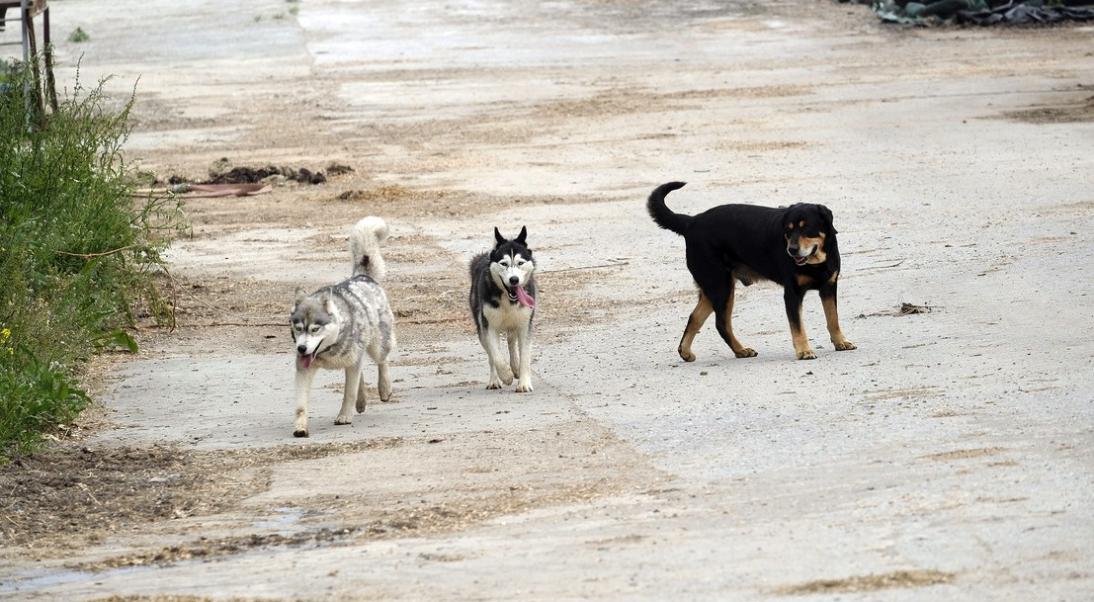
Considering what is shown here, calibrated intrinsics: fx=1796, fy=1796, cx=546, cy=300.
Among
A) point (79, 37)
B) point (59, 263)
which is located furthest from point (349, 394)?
point (79, 37)

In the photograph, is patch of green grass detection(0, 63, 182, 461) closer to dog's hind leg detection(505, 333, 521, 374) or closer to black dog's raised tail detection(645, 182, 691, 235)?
dog's hind leg detection(505, 333, 521, 374)

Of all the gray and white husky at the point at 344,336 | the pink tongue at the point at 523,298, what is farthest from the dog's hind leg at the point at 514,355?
the gray and white husky at the point at 344,336

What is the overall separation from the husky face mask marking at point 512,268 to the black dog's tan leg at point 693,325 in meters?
1.17

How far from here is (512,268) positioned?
11656 millimetres

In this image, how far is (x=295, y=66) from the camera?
3438 cm

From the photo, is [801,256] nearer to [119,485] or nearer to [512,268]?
[512,268]

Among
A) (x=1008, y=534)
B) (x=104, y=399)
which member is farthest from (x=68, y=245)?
(x=1008, y=534)

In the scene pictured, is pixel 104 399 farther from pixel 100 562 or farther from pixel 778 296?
pixel 778 296

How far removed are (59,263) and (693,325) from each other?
5.06m

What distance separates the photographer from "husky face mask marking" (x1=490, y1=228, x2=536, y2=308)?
38.2 feet

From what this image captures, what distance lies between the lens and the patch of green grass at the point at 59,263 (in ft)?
35.7

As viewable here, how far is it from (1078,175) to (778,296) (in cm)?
584

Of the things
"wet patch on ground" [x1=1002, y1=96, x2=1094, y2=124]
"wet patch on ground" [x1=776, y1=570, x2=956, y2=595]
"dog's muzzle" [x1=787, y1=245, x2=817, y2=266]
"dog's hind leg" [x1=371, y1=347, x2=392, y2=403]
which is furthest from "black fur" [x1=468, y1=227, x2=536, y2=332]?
"wet patch on ground" [x1=1002, y1=96, x2=1094, y2=124]

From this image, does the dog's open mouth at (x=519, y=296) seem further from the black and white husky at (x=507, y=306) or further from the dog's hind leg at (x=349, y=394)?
the dog's hind leg at (x=349, y=394)
